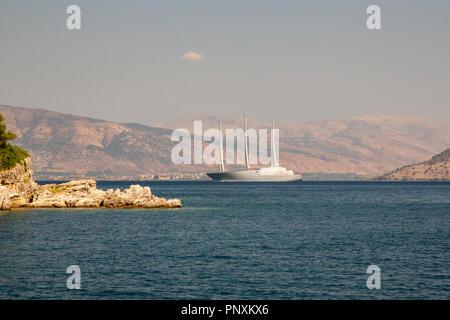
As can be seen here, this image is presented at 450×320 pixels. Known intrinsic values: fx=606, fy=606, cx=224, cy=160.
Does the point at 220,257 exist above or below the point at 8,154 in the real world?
below

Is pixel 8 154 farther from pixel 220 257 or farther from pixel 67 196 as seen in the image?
pixel 220 257

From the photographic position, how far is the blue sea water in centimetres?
3750

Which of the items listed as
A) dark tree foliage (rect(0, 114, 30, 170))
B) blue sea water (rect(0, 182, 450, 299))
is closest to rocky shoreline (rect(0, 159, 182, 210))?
dark tree foliage (rect(0, 114, 30, 170))

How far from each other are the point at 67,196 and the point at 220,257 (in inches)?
2443

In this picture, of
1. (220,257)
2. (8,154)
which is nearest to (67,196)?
(8,154)

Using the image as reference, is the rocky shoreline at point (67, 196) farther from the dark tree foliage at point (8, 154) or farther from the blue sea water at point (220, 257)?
the blue sea water at point (220, 257)

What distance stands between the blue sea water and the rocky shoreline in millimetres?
13015

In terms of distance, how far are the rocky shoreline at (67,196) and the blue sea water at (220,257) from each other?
512 inches

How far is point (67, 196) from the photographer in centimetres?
10631

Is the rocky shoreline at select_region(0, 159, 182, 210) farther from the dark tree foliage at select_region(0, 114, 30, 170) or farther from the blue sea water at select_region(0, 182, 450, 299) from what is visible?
the blue sea water at select_region(0, 182, 450, 299)

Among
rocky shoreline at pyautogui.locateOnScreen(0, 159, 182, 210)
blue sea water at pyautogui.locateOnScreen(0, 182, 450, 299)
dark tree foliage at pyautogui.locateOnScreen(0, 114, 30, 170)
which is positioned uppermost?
dark tree foliage at pyautogui.locateOnScreen(0, 114, 30, 170)

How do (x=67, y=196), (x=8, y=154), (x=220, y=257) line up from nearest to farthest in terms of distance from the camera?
(x=220, y=257) < (x=8, y=154) < (x=67, y=196)
